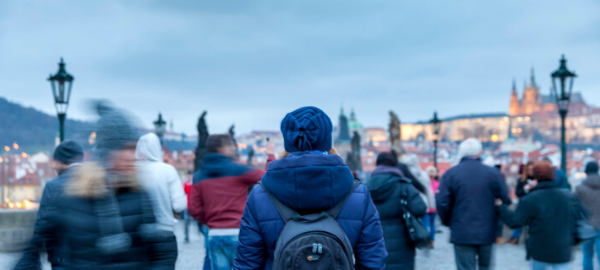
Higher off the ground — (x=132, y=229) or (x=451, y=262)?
(x=132, y=229)

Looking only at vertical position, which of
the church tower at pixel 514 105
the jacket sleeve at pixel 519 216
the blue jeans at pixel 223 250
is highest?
the church tower at pixel 514 105

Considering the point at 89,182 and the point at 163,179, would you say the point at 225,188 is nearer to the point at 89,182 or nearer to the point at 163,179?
the point at 163,179

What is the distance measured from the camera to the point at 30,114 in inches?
1192

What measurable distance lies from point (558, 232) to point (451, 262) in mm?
3318

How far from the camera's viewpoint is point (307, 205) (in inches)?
79.4

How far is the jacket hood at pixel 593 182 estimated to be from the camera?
19.9ft

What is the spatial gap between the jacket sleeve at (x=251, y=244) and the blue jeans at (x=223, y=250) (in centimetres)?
182

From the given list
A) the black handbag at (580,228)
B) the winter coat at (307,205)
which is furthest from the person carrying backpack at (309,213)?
the black handbag at (580,228)

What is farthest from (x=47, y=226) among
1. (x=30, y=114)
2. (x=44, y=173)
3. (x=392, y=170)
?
(x=44, y=173)

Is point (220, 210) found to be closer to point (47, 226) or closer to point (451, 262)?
point (47, 226)

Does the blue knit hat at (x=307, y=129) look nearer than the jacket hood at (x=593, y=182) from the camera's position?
Yes

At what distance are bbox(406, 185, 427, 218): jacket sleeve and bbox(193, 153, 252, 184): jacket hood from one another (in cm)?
129

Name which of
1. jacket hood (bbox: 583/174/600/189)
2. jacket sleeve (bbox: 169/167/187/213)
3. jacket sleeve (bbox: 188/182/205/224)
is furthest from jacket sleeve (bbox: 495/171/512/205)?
jacket sleeve (bbox: 169/167/187/213)

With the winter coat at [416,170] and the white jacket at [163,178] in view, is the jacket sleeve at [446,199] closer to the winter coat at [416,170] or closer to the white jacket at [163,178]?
the winter coat at [416,170]
